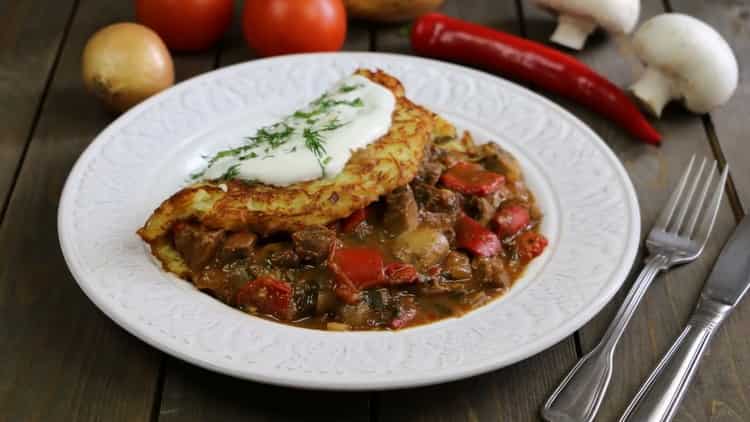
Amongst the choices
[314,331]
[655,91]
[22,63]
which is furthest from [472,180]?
[22,63]

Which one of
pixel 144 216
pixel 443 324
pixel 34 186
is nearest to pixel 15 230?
pixel 34 186

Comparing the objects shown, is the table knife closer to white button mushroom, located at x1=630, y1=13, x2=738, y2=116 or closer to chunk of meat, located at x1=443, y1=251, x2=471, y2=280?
chunk of meat, located at x1=443, y1=251, x2=471, y2=280

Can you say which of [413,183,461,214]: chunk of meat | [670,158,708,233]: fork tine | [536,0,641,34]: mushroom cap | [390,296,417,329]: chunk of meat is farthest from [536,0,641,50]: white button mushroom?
[390,296,417,329]: chunk of meat

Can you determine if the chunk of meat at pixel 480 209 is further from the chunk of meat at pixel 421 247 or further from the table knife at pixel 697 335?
the table knife at pixel 697 335

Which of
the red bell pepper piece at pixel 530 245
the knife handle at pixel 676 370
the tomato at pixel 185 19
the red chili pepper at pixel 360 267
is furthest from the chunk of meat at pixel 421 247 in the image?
the tomato at pixel 185 19

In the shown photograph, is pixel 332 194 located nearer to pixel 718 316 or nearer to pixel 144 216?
pixel 144 216

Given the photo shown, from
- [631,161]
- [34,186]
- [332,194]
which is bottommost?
[34,186]
